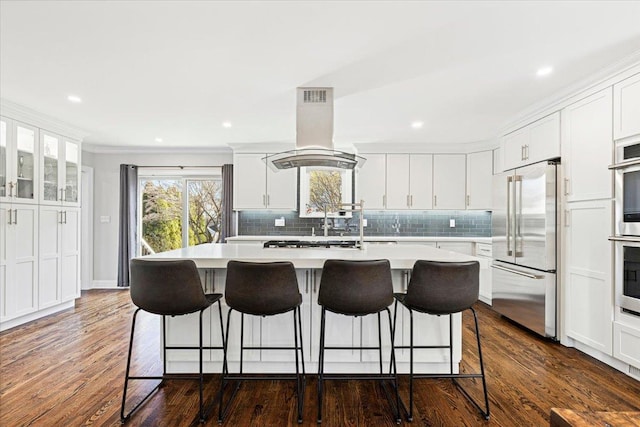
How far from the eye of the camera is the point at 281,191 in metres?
5.61

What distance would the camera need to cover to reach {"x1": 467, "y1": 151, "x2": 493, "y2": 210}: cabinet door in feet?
17.8

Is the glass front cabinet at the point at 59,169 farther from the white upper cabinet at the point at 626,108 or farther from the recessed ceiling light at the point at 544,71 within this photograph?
the white upper cabinet at the point at 626,108

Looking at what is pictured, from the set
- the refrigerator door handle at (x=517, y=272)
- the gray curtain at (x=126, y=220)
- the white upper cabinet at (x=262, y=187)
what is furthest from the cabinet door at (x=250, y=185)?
the refrigerator door handle at (x=517, y=272)

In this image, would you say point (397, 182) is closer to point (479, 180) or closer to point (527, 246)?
point (479, 180)

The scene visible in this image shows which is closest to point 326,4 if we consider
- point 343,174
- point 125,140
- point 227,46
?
point 227,46

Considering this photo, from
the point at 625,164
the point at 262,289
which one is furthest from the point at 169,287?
the point at 625,164

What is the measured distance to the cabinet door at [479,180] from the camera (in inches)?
213

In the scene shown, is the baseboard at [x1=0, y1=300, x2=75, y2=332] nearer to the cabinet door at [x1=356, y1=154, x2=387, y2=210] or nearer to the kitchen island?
the kitchen island

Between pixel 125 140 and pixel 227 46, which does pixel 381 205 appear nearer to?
pixel 227 46

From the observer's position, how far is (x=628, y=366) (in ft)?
8.80

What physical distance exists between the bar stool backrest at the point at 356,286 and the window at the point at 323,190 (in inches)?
147

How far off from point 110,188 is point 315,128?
4528mm

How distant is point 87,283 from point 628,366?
7.11m

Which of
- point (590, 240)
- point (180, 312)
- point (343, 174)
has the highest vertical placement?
point (343, 174)
